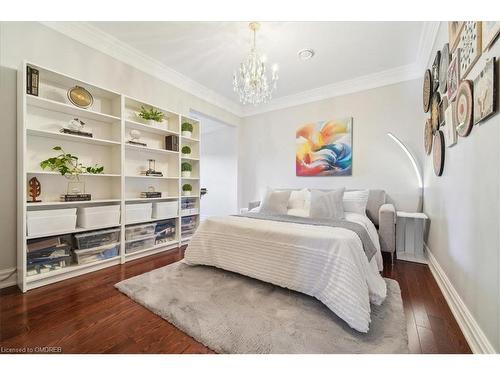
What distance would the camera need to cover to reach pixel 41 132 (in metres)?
1.86

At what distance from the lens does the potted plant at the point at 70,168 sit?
6.35ft

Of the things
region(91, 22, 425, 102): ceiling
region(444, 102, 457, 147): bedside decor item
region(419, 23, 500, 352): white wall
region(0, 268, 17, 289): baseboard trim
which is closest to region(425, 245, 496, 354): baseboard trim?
region(419, 23, 500, 352): white wall

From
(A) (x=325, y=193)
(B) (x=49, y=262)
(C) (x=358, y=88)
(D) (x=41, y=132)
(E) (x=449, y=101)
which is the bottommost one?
(B) (x=49, y=262)

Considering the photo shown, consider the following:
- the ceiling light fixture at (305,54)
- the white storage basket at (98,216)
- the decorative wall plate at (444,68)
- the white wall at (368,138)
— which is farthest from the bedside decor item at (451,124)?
the white storage basket at (98,216)

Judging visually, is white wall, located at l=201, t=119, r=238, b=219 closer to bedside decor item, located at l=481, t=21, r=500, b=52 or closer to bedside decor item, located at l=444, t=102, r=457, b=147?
bedside decor item, located at l=444, t=102, r=457, b=147

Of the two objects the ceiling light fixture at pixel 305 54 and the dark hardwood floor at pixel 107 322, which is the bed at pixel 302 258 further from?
the ceiling light fixture at pixel 305 54

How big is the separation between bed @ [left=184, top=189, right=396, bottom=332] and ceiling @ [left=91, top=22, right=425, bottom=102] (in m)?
1.97

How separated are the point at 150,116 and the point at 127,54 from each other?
729mm

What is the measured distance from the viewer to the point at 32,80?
1.79m

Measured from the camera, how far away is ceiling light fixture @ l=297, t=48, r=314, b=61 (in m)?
2.51

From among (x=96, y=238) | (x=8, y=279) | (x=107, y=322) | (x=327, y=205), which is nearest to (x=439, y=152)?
(x=327, y=205)
